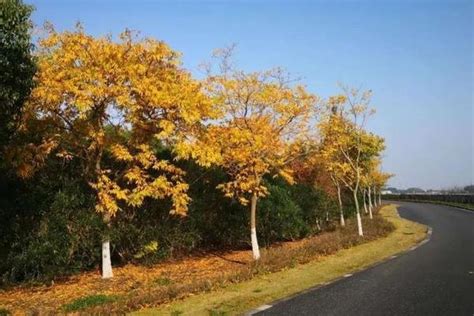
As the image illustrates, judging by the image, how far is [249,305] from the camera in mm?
9477

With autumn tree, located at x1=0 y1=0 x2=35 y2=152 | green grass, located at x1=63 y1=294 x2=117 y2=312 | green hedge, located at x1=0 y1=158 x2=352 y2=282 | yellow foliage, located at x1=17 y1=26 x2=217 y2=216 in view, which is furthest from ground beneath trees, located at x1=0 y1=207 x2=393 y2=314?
autumn tree, located at x1=0 y1=0 x2=35 y2=152

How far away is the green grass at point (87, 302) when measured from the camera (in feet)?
32.3

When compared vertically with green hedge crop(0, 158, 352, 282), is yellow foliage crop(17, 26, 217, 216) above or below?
above

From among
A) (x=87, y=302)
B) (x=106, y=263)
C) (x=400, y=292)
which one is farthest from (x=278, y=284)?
(x=106, y=263)

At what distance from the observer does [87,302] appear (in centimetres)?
1022

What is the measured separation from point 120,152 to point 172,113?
5.62 feet

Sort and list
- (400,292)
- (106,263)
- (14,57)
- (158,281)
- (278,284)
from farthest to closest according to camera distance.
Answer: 1. (106,263)
2. (158,281)
3. (278,284)
4. (400,292)
5. (14,57)

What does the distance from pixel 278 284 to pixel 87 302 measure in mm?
4274

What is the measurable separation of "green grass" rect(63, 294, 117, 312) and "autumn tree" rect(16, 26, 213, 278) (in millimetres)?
2929

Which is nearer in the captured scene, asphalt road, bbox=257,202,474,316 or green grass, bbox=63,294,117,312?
asphalt road, bbox=257,202,474,316

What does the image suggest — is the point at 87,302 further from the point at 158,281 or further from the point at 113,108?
the point at 113,108

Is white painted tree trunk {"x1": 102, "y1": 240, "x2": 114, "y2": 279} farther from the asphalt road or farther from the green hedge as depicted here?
the asphalt road

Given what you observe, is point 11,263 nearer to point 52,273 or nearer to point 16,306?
point 52,273

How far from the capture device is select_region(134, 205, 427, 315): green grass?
365 inches
